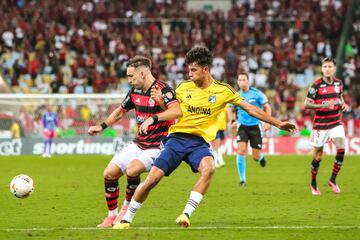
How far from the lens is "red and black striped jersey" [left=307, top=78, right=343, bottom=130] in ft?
52.6

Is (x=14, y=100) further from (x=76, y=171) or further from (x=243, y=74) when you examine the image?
(x=243, y=74)

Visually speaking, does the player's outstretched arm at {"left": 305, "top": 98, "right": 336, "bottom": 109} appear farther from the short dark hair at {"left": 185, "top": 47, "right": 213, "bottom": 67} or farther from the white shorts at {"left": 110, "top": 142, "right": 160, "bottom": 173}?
the short dark hair at {"left": 185, "top": 47, "right": 213, "bottom": 67}

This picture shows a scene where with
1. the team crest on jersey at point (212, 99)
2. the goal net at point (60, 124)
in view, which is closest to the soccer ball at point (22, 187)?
the team crest on jersey at point (212, 99)

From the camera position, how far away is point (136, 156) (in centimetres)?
1135

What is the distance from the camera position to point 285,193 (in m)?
16.4

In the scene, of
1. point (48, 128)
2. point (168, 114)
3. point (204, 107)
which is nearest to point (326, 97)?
point (204, 107)

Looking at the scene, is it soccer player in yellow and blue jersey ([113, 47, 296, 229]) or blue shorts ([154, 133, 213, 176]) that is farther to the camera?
blue shorts ([154, 133, 213, 176])

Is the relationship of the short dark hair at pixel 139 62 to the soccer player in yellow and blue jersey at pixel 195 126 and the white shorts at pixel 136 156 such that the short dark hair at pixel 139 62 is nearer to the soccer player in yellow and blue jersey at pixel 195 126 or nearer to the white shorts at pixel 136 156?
the soccer player in yellow and blue jersey at pixel 195 126

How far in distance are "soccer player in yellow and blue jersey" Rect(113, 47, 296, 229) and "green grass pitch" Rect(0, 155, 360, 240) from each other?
0.56m

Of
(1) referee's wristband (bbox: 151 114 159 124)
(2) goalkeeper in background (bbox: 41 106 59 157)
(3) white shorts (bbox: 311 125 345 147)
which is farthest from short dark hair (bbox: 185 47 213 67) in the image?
(2) goalkeeper in background (bbox: 41 106 59 157)

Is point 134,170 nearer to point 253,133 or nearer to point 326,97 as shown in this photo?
point 326,97

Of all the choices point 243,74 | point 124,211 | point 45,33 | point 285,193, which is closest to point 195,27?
point 45,33

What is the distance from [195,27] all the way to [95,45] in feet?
16.6

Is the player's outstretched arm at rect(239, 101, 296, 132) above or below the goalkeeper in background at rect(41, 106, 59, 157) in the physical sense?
above
